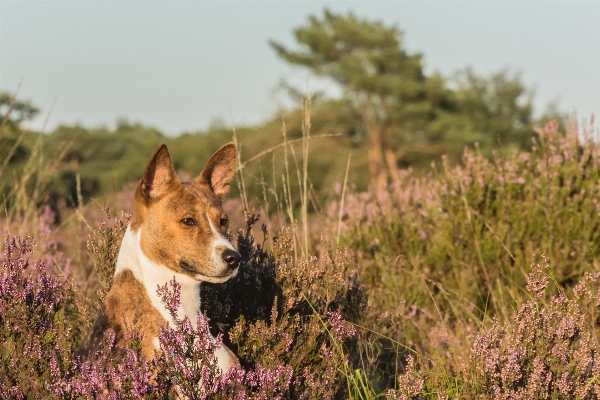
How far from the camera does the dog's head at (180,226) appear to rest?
414 cm

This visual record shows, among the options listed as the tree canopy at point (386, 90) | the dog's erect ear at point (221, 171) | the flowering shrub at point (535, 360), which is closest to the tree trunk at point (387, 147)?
the tree canopy at point (386, 90)

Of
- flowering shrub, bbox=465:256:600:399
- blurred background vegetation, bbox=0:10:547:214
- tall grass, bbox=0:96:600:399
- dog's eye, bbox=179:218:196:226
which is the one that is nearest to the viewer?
tall grass, bbox=0:96:600:399

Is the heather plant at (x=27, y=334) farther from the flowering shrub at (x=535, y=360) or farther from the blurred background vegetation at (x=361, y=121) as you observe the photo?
the blurred background vegetation at (x=361, y=121)

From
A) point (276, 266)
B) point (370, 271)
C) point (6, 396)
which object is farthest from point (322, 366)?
point (370, 271)

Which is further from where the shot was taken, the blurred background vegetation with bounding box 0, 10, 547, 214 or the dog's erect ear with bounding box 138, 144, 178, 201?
the blurred background vegetation with bounding box 0, 10, 547, 214

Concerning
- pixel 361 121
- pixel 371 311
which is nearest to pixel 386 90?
pixel 361 121

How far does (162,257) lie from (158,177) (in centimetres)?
48

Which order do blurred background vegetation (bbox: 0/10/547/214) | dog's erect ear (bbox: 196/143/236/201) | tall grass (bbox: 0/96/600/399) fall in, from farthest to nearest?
blurred background vegetation (bbox: 0/10/547/214)
dog's erect ear (bbox: 196/143/236/201)
tall grass (bbox: 0/96/600/399)

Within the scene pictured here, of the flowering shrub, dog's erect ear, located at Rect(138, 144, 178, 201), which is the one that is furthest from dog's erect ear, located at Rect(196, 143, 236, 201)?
the flowering shrub

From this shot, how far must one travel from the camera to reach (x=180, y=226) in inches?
169

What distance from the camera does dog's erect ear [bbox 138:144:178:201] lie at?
170 inches

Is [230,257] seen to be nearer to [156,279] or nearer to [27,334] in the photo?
[156,279]

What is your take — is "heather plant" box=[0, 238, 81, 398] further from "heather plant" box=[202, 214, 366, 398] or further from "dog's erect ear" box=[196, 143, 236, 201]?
"dog's erect ear" box=[196, 143, 236, 201]

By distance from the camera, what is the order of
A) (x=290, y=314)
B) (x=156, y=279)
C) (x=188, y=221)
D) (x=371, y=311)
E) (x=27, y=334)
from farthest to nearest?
(x=371, y=311)
(x=290, y=314)
(x=188, y=221)
(x=156, y=279)
(x=27, y=334)
